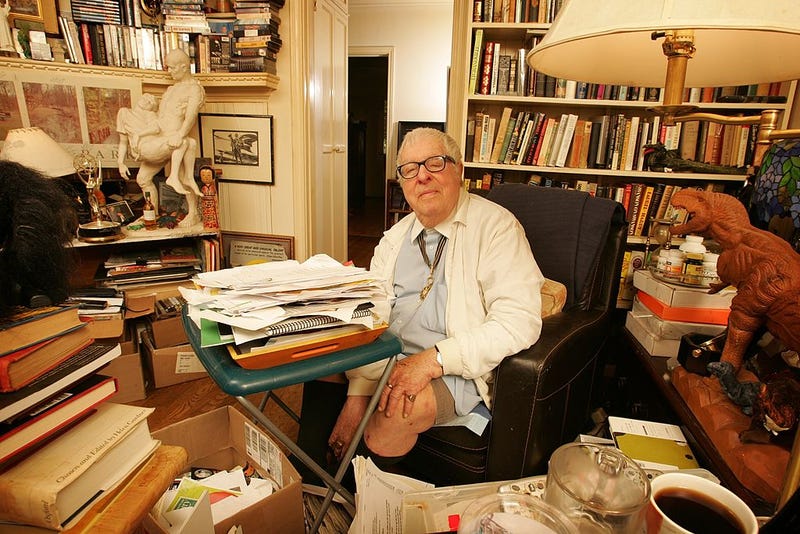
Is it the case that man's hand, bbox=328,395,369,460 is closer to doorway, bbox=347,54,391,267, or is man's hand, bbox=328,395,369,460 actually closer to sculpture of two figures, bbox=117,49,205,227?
sculpture of two figures, bbox=117,49,205,227

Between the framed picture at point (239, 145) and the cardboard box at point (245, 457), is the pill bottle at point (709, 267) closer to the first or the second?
the cardboard box at point (245, 457)

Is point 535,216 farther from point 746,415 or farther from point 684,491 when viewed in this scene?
point 684,491

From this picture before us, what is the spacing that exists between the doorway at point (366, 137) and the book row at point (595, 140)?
4.48 meters

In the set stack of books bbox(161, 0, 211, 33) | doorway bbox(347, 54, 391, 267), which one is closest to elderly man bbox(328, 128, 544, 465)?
stack of books bbox(161, 0, 211, 33)

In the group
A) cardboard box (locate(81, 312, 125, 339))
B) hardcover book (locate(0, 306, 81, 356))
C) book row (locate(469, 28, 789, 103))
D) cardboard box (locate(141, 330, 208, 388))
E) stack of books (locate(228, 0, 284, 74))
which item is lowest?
cardboard box (locate(141, 330, 208, 388))

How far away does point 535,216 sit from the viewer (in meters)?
1.56

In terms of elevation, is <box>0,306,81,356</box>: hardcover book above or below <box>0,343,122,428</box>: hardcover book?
above

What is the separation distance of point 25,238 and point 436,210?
985 mm

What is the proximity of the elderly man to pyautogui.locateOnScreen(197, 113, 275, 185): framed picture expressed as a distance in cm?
149


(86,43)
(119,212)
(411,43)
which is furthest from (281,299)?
(411,43)

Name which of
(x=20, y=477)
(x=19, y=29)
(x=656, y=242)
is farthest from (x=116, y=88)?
(x=656, y=242)

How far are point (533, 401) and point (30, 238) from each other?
104 centimetres

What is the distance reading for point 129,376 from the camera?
1.99 meters

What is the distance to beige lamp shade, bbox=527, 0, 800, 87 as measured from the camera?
1.24ft
